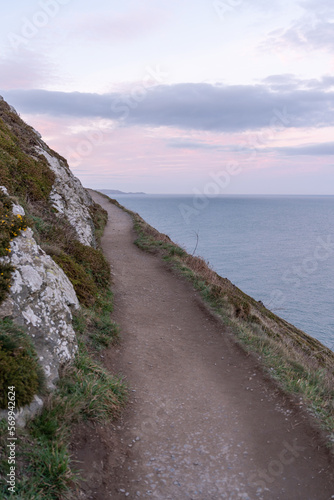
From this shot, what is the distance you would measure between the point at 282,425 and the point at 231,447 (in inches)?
45.7

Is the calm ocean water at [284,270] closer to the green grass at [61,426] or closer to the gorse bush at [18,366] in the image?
the green grass at [61,426]

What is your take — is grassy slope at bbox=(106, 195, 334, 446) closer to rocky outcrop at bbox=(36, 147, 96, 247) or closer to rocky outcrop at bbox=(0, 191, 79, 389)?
rocky outcrop at bbox=(36, 147, 96, 247)

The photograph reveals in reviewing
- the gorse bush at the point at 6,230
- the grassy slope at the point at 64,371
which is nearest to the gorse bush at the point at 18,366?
the grassy slope at the point at 64,371


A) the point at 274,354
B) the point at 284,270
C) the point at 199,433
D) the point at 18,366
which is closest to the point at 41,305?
the point at 18,366

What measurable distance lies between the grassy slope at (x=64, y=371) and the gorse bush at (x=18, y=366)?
67 mm

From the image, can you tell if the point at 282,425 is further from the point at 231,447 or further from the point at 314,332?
the point at 314,332

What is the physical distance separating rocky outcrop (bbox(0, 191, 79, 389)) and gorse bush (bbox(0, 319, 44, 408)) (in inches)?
12.2

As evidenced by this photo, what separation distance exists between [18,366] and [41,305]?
1.66 meters

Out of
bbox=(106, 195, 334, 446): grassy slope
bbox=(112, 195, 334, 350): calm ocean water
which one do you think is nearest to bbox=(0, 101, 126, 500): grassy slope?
bbox=(106, 195, 334, 446): grassy slope

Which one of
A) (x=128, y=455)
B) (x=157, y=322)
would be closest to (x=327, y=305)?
(x=157, y=322)

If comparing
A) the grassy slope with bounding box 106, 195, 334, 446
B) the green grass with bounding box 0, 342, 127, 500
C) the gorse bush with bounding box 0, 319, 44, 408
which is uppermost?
the grassy slope with bounding box 106, 195, 334, 446

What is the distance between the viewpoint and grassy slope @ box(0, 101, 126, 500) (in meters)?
4.26

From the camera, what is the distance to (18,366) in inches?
198

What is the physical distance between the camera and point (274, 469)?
5371mm
